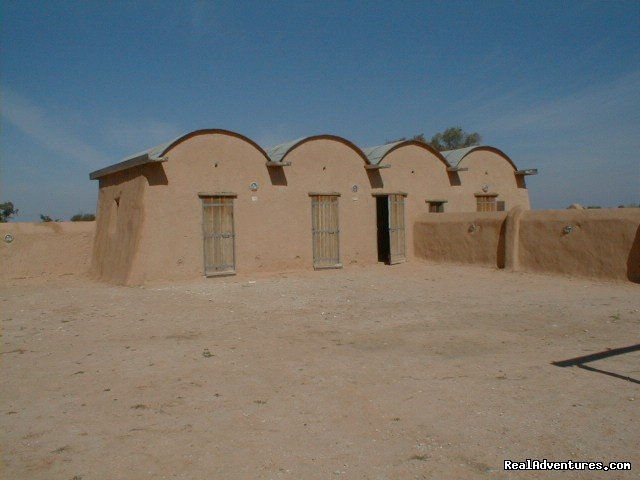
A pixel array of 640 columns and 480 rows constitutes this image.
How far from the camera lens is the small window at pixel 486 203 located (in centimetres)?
2042

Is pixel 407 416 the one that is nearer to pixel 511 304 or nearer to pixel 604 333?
pixel 604 333

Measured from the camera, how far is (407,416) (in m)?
4.91

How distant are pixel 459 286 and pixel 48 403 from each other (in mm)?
9679

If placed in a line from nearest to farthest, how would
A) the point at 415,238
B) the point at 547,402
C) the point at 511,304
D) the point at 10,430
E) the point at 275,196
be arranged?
the point at 10,430
the point at 547,402
the point at 511,304
the point at 275,196
the point at 415,238

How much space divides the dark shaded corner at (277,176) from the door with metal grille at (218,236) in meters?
1.41

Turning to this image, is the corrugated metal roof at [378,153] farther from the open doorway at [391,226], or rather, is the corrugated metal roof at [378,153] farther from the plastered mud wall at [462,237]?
the plastered mud wall at [462,237]

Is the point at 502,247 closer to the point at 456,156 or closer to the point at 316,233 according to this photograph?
the point at 316,233

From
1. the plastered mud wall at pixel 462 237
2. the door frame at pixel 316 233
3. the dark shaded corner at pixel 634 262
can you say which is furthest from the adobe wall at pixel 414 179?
the dark shaded corner at pixel 634 262

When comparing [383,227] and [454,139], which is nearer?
[383,227]

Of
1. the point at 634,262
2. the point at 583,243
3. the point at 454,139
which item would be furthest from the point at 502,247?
the point at 454,139

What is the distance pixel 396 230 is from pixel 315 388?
12.4 metres

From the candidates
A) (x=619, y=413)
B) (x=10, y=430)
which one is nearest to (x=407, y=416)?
(x=619, y=413)

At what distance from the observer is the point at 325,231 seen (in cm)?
1647

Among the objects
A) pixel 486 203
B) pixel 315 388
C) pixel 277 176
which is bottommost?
pixel 315 388
